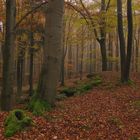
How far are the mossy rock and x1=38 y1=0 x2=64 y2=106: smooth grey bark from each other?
8.40ft

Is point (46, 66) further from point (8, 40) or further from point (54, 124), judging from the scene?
point (54, 124)

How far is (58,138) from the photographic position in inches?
287

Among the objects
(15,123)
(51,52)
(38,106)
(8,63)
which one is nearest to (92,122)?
(38,106)

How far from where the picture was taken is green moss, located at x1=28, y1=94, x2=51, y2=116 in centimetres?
948

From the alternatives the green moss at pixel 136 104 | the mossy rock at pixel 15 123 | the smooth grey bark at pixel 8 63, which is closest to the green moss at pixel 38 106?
the smooth grey bark at pixel 8 63

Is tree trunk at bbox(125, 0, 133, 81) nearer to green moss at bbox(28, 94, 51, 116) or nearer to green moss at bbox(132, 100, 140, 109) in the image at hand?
green moss at bbox(132, 100, 140, 109)

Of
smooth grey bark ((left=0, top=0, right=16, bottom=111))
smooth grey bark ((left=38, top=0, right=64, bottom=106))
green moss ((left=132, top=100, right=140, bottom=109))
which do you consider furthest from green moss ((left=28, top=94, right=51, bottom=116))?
green moss ((left=132, top=100, right=140, bottom=109))

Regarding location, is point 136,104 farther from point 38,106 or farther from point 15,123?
point 15,123

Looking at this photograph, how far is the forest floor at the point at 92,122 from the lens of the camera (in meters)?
7.45

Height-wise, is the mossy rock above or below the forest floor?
above

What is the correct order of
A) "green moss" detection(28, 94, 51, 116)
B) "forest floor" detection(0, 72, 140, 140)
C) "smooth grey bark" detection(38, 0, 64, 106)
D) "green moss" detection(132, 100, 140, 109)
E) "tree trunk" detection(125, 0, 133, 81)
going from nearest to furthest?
"forest floor" detection(0, 72, 140, 140) < "green moss" detection(28, 94, 51, 116) < "smooth grey bark" detection(38, 0, 64, 106) < "green moss" detection(132, 100, 140, 109) < "tree trunk" detection(125, 0, 133, 81)

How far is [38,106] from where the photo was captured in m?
9.89

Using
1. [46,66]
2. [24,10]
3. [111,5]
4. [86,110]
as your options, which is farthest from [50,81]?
[111,5]

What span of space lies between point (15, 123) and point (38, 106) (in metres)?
2.37
